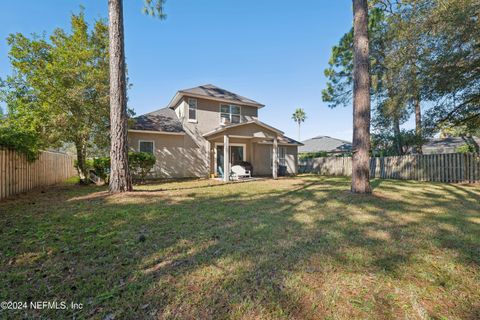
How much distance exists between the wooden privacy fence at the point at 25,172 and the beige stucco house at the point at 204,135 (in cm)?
395

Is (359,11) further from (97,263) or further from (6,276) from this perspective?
(6,276)

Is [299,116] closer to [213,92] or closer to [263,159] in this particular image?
[263,159]

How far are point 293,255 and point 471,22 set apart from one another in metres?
11.5

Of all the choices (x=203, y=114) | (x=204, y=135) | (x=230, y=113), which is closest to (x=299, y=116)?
(x=230, y=113)

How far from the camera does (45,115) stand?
9.46 m

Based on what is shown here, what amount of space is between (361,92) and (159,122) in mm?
12275

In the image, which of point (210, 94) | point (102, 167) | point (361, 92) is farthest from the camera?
point (210, 94)

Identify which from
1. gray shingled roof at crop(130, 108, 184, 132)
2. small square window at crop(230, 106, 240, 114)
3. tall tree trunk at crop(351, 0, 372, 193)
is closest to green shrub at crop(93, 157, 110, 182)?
gray shingled roof at crop(130, 108, 184, 132)

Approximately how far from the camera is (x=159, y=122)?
46.8 feet

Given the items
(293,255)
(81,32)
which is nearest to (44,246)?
(293,255)

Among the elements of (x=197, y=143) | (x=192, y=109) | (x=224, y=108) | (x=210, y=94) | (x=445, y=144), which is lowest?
(x=197, y=143)

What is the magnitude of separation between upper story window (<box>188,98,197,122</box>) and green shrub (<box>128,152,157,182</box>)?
4.56 meters

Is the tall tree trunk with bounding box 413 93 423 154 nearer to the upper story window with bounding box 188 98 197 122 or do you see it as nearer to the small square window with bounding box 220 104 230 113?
the small square window with bounding box 220 104 230 113

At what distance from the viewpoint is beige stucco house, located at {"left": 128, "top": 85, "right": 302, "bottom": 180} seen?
13.0m
